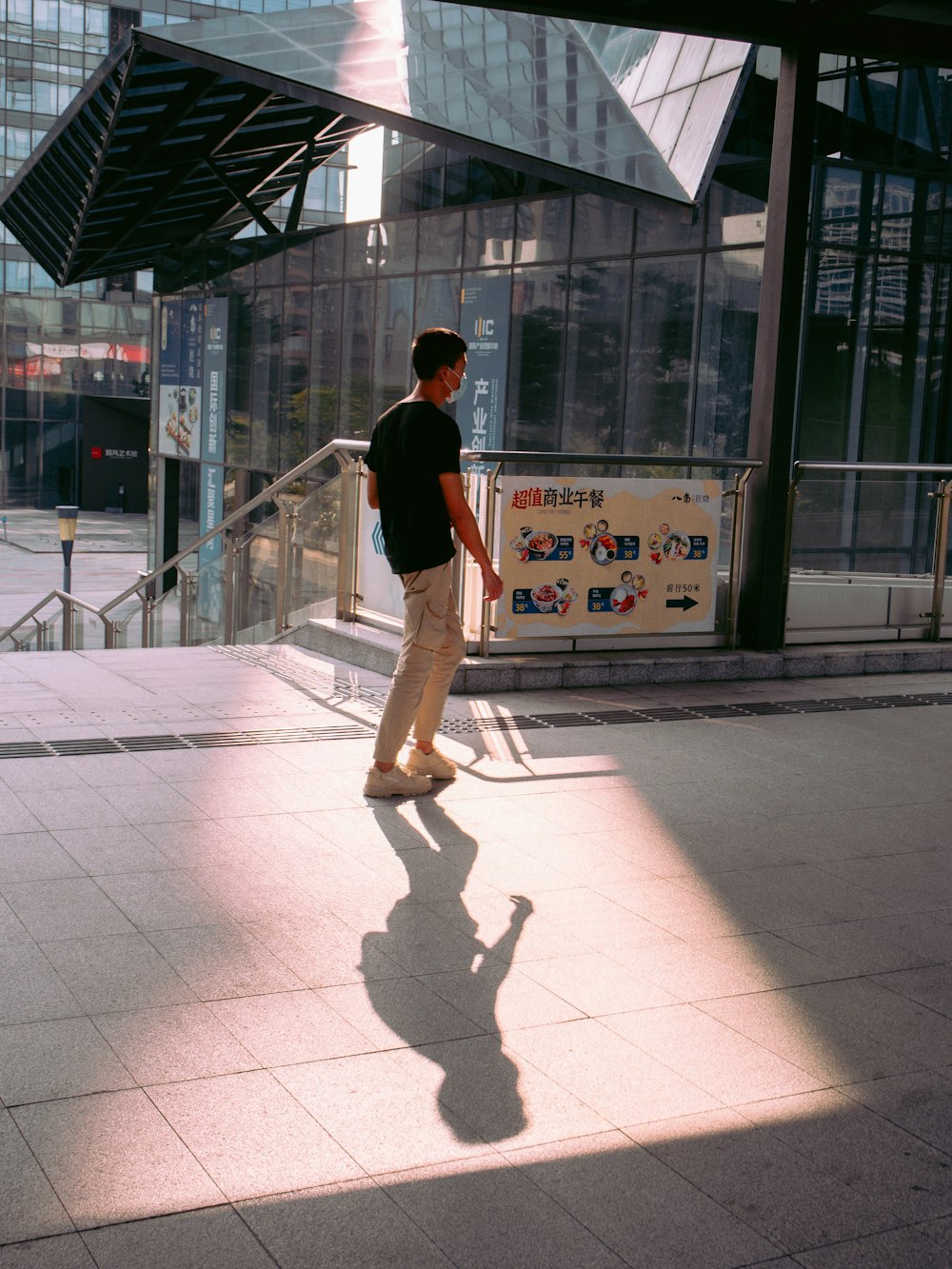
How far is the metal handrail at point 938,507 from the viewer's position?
31.0ft

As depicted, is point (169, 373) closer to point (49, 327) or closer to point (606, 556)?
point (606, 556)

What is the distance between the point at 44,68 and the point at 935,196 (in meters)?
47.4

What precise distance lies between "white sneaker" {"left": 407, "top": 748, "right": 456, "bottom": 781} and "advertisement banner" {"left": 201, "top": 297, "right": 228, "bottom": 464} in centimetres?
2003

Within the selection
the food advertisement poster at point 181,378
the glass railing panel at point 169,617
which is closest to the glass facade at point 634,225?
the glass railing panel at point 169,617

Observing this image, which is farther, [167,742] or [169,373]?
[169,373]

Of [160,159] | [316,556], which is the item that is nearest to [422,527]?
[316,556]

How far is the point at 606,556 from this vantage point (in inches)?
347

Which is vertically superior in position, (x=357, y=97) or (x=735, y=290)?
(x=357, y=97)

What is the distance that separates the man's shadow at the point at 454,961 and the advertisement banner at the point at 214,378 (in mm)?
20603

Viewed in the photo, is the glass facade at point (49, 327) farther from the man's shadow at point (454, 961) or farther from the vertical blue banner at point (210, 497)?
the man's shadow at point (454, 961)

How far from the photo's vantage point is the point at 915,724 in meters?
7.98

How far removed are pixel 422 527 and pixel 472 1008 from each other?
8.58 ft

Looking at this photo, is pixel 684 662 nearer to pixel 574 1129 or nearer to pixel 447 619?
pixel 447 619

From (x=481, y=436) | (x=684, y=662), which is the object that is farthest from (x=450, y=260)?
(x=684, y=662)
